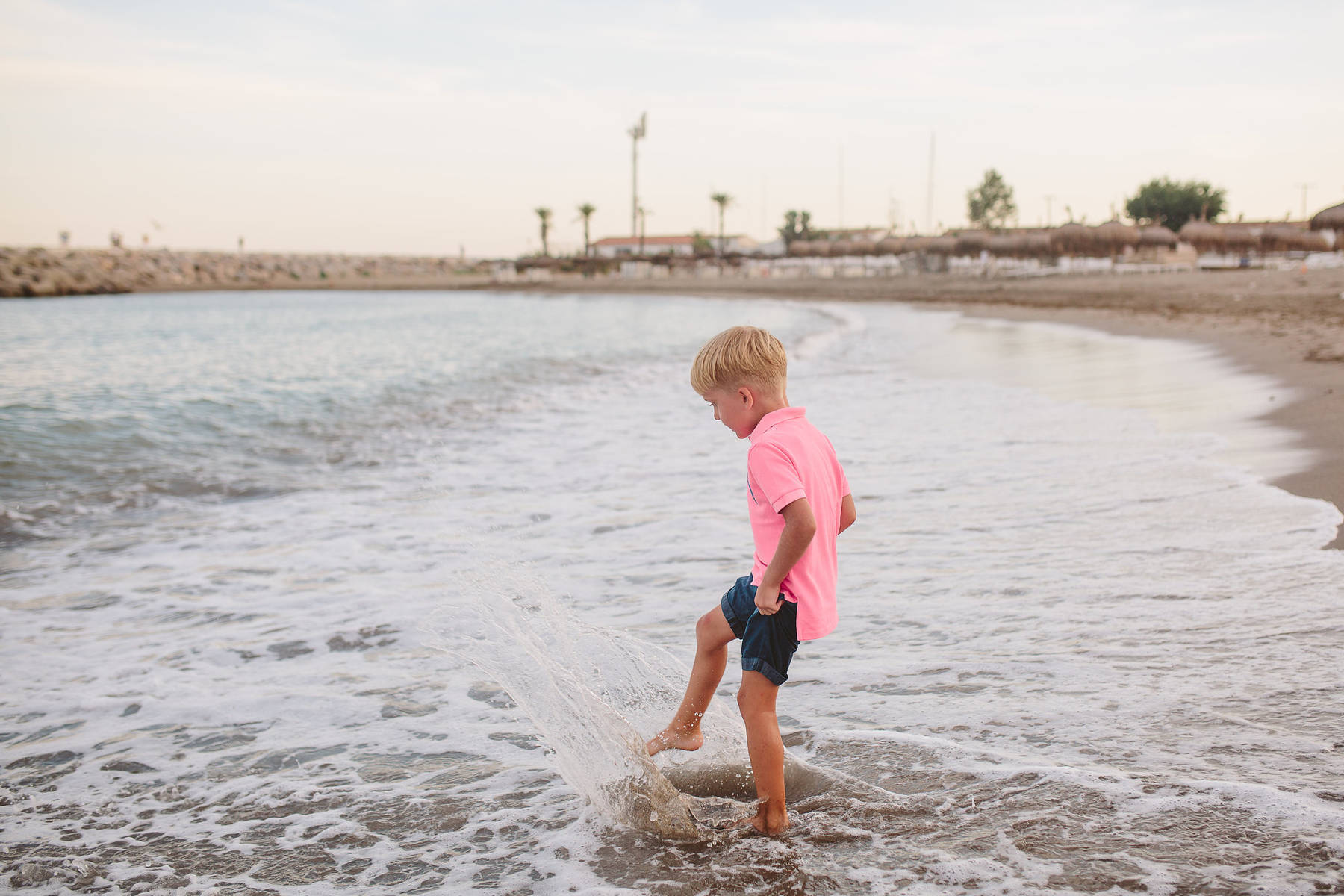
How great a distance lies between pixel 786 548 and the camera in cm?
212

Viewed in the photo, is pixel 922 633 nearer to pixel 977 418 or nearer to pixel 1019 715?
pixel 1019 715

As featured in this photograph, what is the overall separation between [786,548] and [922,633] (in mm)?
1731

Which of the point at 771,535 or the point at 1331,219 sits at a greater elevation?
the point at 1331,219

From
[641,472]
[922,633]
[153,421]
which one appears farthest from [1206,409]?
[153,421]

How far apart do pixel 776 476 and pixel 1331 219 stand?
4882cm

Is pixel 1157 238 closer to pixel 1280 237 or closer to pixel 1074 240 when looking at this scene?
pixel 1074 240

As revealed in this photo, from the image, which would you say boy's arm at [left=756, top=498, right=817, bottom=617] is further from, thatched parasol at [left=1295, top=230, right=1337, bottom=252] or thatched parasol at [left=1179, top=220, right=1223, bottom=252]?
thatched parasol at [left=1179, top=220, right=1223, bottom=252]

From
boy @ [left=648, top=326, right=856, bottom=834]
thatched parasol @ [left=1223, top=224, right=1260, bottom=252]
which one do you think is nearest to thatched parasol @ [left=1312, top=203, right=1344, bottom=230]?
thatched parasol @ [left=1223, top=224, right=1260, bottom=252]

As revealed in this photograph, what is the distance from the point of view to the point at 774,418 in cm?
226

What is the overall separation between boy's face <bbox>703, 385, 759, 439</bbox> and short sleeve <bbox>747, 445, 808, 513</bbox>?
0.13 meters

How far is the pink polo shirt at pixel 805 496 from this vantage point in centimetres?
216

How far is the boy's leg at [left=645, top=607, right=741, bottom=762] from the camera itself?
2.40 m

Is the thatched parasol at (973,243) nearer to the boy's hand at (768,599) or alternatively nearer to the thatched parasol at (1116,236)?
the thatched parasol at (1116,236)

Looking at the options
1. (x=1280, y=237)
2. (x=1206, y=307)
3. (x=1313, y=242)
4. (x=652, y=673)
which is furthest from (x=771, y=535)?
(x=1280, y=237)
